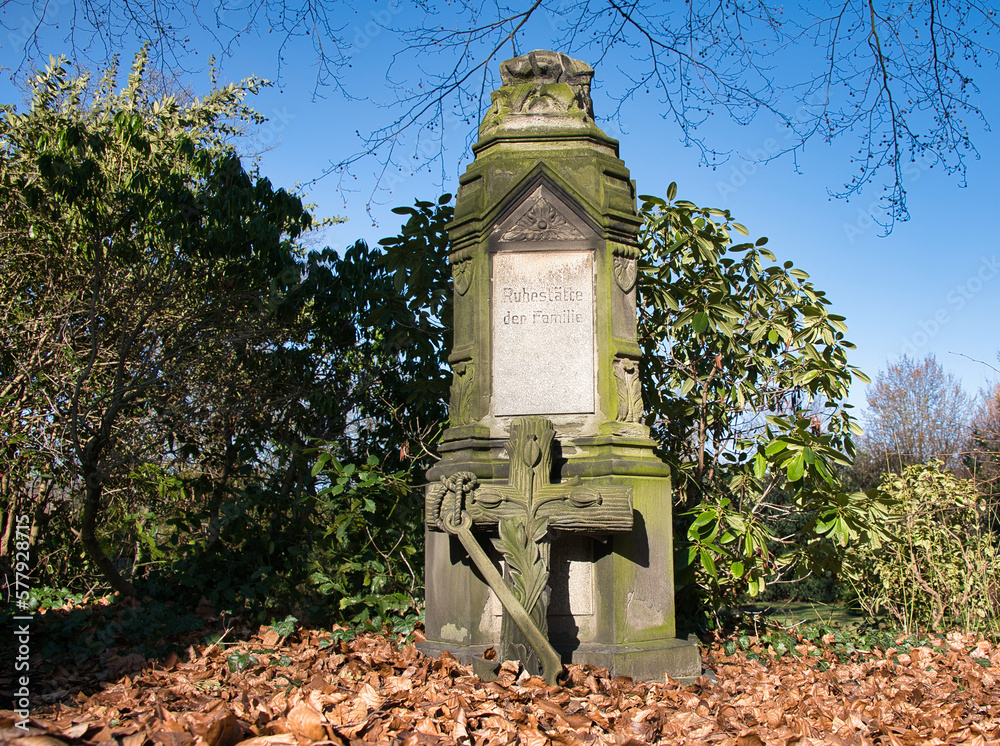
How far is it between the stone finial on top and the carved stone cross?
2.10 meters

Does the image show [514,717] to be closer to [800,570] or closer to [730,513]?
[730,513]

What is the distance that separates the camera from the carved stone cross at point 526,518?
3969mm

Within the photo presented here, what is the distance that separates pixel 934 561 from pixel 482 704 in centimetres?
491

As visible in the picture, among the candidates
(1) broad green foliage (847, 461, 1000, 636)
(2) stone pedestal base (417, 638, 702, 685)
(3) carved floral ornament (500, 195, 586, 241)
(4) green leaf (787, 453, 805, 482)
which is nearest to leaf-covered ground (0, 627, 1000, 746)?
(2) stone pedestal base (417, 638, 702, 685)

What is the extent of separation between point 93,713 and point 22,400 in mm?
4089

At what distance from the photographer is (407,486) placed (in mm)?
6148

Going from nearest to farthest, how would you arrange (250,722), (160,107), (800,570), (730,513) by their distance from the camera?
1. (250,722)
2. (730,513)
3. (800,570)
4. (160,107)

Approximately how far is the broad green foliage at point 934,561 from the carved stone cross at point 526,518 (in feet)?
10.2

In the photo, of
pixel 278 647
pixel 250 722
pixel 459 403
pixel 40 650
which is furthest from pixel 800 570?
pixel 40 650

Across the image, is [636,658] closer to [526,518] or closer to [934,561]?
[526,518]

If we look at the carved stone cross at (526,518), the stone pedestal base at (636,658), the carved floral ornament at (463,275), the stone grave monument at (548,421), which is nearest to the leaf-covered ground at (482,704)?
the stone pedestal base at (636,658)

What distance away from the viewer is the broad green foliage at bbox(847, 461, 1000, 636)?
611 centimetres

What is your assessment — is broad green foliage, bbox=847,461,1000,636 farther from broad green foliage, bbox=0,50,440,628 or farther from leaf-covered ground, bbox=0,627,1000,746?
broad green foliage, bbox=0,50,440,628

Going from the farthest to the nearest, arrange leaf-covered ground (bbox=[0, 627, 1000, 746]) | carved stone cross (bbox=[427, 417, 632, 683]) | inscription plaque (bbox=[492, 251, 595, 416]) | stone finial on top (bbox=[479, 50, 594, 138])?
stone finial on top (bbox=[479, 50, 594, 138])
inscription plaque (bbox=[492, 251, 595, 416])
carved stone cross (bbox=[427, 417, 632, 683])
leaf-covered ground (bbox=[0, 627, 1000, 746])
